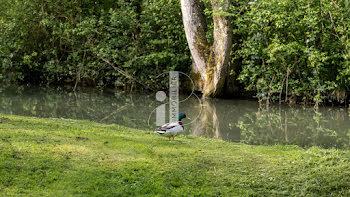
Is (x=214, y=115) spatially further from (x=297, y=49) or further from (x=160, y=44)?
(x=160, y=44)

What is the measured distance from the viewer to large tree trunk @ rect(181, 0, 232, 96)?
2016 centimetres

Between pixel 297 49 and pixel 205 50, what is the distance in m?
4.29

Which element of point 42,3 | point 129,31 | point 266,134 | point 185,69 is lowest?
point 266,134

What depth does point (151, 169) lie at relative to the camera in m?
7.48

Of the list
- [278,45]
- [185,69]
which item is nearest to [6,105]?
[185,69]

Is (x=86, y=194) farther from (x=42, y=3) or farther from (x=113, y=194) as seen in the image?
(x=42, y=3)

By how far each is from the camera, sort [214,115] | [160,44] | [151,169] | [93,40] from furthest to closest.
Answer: [93,40], [160,44], [214,115], [151,169]

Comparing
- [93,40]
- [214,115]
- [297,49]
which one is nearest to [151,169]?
[214,115]

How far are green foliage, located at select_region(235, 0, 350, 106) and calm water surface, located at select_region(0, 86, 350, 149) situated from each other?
35.8 inches

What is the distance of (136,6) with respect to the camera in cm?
2397

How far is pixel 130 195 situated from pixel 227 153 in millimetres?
2876

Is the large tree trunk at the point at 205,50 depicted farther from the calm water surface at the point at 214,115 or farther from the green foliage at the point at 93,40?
the green foliage at the point at 93,40

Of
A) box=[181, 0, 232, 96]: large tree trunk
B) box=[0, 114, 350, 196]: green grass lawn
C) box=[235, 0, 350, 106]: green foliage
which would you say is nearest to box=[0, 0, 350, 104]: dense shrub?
box=[235, 0, 350, 106]: green foliage

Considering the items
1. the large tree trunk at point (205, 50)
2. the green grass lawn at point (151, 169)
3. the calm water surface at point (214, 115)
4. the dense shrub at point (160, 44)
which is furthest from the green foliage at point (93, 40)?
the green grass lawn at point (151, 169)
